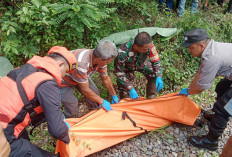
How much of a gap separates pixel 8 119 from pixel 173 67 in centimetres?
337

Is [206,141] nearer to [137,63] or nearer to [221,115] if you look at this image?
[221,115]

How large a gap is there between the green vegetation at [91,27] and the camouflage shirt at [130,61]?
66 centimetres

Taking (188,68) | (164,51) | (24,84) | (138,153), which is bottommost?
(138,153)

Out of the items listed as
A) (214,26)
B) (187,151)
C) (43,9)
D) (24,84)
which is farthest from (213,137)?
(214,26)

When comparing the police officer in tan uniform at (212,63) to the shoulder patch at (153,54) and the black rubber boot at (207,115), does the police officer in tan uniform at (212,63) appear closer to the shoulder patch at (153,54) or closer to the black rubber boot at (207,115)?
the black rubber boot at (207,115)

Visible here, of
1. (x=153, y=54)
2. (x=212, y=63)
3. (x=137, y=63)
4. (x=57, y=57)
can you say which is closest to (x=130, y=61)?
(x=137, y=63)

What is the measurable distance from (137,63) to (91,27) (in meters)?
1.50

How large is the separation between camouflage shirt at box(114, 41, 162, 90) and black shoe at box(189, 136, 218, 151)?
1.14 meters

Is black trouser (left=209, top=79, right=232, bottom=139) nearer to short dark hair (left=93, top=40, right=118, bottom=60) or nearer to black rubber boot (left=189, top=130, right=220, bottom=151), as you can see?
black rubber boot (left=189, top=130, right=220, bottom=151)

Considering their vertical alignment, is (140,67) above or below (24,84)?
below

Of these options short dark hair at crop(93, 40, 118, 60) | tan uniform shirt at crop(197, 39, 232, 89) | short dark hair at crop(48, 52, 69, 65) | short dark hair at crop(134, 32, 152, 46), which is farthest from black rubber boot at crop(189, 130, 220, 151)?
short dark hair at crop(48, 52, 69, 65)

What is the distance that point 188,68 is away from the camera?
4.09m

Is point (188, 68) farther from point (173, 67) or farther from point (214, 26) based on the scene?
point (214, 26)

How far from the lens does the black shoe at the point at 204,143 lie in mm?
2568
